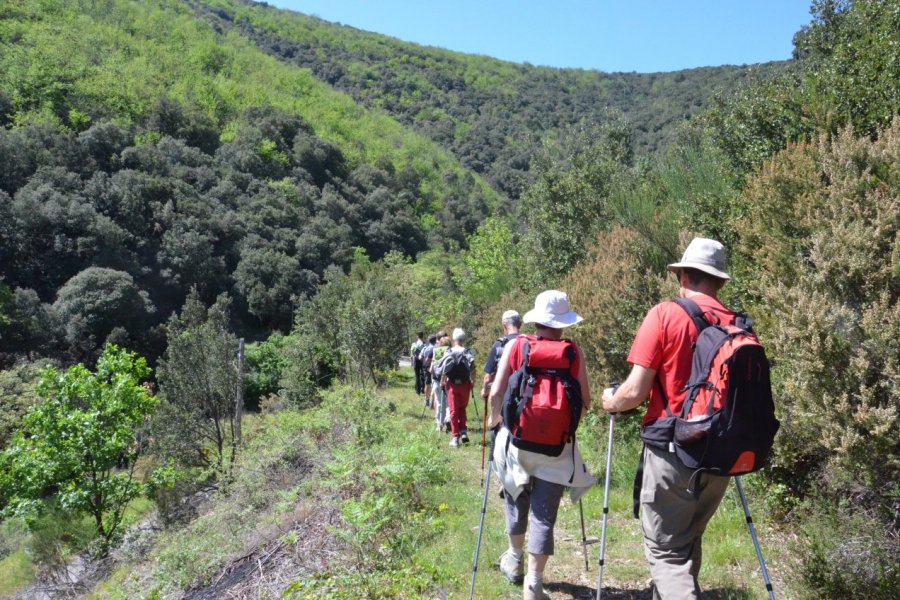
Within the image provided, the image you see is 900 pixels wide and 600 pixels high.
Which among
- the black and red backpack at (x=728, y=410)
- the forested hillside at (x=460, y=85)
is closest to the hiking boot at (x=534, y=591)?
the black and red backpack at (x=728, y=410)

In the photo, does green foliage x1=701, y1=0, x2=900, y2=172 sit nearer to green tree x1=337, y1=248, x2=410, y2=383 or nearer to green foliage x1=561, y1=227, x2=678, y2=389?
green foliage x1=561, y1=227, x2=678, y2=389

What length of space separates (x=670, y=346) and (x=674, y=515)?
768 millimetres

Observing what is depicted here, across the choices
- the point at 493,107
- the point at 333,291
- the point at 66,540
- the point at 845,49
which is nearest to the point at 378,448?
the point at 845,49

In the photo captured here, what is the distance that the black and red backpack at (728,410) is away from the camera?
2.63 metres

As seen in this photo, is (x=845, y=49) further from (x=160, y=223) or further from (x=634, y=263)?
(x=160, y=223)

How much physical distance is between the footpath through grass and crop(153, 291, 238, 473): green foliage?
17.4 metres

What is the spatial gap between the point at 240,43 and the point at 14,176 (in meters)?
74.1

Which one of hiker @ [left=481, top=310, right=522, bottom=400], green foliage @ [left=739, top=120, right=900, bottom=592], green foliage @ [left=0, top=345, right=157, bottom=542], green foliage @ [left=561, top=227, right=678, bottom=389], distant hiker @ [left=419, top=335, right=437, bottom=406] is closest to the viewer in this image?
green foliage @ [left=739, top=120, right=900, bottom=592]

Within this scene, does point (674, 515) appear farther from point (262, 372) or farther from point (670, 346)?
point (262, 372)

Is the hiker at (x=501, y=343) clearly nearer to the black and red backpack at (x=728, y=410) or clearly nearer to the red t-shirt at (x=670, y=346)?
the red t-shirt at (x=670, y=346)

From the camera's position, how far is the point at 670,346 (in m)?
2.87

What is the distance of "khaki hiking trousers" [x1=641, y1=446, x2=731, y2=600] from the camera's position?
2814 mm

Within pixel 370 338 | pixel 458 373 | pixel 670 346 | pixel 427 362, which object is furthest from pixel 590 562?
pixel 370 338

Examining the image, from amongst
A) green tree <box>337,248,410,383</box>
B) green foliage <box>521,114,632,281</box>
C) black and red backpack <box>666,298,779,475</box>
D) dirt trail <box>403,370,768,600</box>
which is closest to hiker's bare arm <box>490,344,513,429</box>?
dirt trail <box>403,370,768,600</box>
